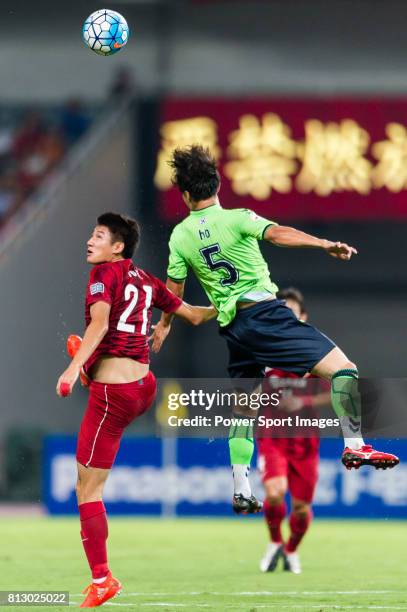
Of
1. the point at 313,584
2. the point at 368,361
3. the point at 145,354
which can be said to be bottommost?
the point at 313,584

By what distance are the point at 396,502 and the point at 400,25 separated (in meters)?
7.90

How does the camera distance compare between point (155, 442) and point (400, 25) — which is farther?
point (400, 25)

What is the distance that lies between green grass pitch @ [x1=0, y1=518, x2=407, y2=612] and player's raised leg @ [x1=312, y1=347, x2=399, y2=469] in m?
0.90

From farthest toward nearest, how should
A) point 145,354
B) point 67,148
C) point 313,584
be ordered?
point 67,148 → point 313,584 → point 145,354

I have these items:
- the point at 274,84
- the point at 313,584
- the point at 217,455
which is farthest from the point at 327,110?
the point at 313,584

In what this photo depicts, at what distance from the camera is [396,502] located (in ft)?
54.5

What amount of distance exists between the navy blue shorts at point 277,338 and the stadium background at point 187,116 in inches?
356

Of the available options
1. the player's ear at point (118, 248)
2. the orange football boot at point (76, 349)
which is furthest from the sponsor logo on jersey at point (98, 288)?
the orange football boot at point (76, 349)

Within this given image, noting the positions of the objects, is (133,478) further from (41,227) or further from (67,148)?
(67,148)

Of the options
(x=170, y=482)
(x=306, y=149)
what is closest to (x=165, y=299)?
(x=170, y=482)

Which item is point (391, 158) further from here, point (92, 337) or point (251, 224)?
point (92, 337)

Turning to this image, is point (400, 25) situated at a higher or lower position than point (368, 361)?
higher

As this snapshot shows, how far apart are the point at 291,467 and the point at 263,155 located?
9.77m

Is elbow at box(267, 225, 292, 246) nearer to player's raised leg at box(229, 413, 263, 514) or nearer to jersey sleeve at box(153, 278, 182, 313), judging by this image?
jersey sleeve at box(153, 278, 182, 313)
